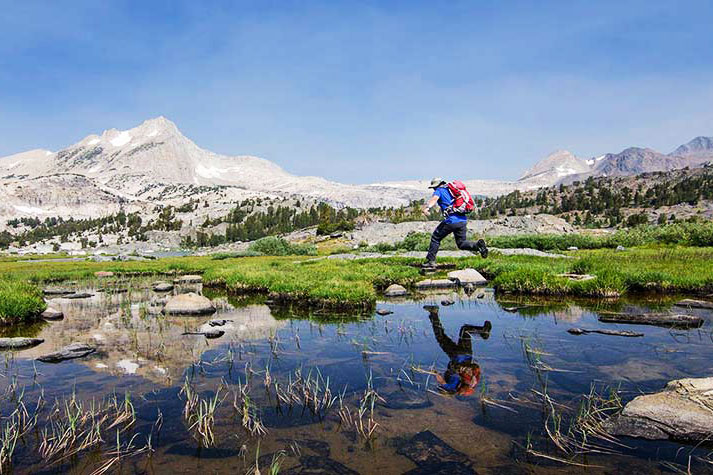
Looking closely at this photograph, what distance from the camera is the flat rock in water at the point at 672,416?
5.93 m

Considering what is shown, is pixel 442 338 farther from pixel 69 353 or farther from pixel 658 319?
pixel 69 353

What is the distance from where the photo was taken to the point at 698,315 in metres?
13.3

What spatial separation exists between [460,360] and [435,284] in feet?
42.3

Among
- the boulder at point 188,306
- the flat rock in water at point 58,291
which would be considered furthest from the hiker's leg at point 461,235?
the flat rock in water at point 58,291

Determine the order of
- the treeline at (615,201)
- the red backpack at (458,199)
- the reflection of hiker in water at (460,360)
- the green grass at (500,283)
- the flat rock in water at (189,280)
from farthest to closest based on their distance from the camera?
1. the treeline at (615,201)
2. the flat rock in water at (189,280)
3. the red backpack at (458,199)
4. the green grass at (500,283)
5. the reflection of hiker in water at (460,360)

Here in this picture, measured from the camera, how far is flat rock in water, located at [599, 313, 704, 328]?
1216 cm

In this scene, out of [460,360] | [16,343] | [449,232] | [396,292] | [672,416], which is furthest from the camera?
[449,232]

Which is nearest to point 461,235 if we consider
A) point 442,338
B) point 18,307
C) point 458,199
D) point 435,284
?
point 458,199

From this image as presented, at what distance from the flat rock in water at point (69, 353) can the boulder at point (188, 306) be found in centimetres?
541

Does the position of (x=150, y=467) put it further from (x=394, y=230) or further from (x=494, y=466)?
(x=394, y=230)

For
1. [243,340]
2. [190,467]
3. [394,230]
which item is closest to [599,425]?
[190,467]

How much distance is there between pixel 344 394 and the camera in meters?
7.95

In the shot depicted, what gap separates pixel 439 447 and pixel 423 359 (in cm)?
410

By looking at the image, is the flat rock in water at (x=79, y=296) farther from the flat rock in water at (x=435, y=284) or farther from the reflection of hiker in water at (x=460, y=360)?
the reflection of hiker in water at (x=460, y=360)
